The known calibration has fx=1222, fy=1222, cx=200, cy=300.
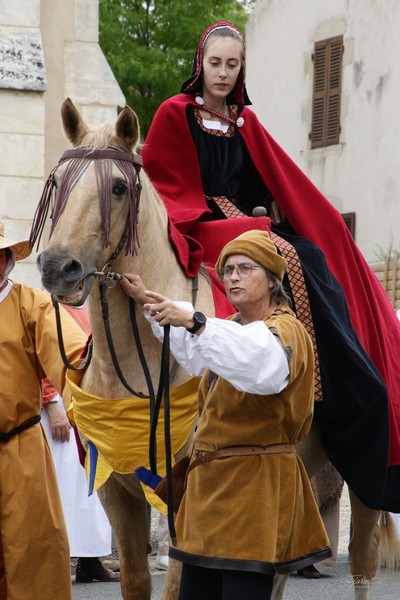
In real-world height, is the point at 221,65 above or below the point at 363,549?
above

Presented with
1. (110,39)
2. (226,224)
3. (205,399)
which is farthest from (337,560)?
(110,39)

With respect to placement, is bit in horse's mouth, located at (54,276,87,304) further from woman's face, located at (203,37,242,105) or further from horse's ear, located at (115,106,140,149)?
woman's face, located at (203,37,242,105)

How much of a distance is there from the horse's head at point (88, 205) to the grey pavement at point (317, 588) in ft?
10.2

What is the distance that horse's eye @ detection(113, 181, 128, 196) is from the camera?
14.9ft

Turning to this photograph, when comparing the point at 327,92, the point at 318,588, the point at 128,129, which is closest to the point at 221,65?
the point at 128,129

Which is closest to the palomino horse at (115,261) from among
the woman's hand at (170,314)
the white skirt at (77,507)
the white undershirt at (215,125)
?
the woman's hand at (170,314)

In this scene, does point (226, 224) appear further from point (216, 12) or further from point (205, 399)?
point (216, 12)

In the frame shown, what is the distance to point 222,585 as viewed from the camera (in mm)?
4082

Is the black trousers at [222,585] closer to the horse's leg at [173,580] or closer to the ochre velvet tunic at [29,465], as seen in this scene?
Answer: the horse's leg at [173,580]

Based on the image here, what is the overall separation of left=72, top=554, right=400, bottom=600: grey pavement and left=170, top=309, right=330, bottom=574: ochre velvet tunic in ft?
9.57

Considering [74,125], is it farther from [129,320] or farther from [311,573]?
[311,573]

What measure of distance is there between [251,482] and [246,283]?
2.20 feet

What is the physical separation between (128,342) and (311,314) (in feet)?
3.42

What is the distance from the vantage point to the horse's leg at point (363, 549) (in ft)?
19.8
